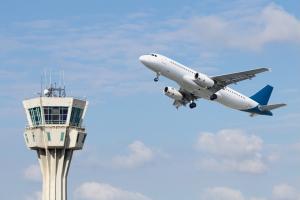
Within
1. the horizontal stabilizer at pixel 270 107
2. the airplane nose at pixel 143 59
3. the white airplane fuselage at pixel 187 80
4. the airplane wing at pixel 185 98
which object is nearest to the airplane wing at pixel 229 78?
the white airplane fuselage at pixel 187 80

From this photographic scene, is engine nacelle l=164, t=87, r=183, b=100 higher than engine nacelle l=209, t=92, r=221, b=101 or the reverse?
higher

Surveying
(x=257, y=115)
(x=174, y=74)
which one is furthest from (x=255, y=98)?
(x=174, y=74)

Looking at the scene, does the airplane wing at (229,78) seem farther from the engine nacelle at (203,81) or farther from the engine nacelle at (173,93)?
the engine nacelle at (173,93)

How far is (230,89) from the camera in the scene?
599 feet

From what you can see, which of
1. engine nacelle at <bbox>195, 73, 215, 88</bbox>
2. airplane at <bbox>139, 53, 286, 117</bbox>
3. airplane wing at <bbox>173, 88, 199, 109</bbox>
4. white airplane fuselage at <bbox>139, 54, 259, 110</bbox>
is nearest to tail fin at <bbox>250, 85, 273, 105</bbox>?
airplane at <bbox>139, 53, 286, 117</bbox>

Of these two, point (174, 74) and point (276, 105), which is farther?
point (276, 105)

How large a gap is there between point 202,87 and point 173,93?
11732 mm

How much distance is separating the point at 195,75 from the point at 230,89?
1442cm

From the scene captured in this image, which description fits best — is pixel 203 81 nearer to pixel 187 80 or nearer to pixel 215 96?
pixel 187 80

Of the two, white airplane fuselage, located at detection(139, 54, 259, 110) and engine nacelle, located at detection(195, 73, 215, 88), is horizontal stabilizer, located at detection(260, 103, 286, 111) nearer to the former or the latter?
white airplane fuselage, located at detection(139, 54, 259, 110)

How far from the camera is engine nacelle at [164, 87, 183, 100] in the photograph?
600 feet

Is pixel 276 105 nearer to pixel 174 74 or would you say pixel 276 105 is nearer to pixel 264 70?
pixel 264 70

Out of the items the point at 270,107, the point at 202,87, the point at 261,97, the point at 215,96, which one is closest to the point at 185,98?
the point at 215,96

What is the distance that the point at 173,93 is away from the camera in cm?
18300
